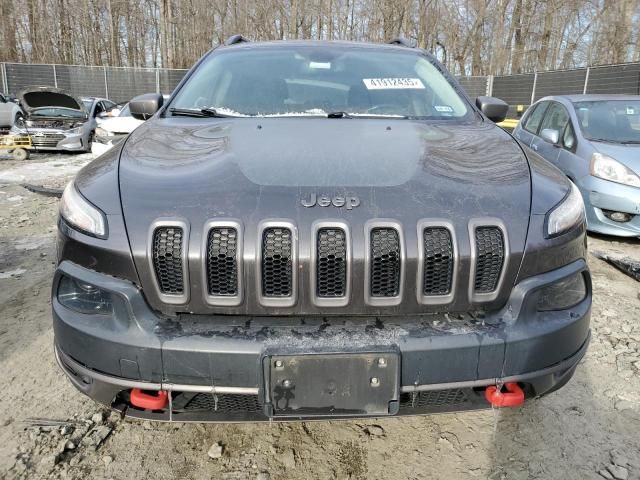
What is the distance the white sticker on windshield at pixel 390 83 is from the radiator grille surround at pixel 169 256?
1.67 meters

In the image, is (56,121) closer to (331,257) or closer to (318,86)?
(318,86)

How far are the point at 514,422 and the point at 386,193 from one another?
1.35m

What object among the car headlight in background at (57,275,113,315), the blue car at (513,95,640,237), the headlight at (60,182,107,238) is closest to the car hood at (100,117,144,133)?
the blue car at (513,95,640,237)

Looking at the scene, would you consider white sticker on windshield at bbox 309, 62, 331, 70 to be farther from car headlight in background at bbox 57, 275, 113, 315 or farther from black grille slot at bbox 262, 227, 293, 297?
car headlight in background at bbox 57, 275, 113, 315

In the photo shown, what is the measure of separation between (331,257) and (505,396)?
2.52ft

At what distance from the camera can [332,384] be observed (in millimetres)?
1554

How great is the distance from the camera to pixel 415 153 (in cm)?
203

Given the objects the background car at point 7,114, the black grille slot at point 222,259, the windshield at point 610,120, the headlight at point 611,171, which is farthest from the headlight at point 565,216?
the background car at point 7,114

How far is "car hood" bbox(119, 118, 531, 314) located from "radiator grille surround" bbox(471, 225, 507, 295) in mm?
36

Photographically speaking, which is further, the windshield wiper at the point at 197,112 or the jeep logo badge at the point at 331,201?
the windshield wiper at the point at 197,112

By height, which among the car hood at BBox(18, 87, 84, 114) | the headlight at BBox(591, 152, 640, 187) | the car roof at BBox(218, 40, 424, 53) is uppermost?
the car roof at BBox(218, 40, 424, 53)

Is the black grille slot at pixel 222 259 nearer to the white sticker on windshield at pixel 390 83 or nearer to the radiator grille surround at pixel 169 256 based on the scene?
the radiator grille surround at pixel 169 256

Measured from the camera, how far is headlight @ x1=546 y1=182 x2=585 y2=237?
1.74 m

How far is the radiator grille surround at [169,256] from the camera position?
159 centimetres
